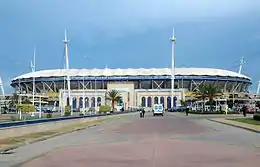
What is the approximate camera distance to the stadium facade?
170 m

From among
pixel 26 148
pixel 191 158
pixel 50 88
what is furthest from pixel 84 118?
pixel 50 88

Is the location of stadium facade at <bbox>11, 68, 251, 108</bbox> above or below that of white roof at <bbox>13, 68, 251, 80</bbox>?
below

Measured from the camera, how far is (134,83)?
6954 inches

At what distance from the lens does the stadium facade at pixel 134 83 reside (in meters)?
170

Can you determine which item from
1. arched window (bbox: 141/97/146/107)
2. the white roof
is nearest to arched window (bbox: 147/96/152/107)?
arched window (bbox: 141/97/146/107)

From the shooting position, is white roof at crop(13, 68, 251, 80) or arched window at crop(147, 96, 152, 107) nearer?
arched window at crop(147, 96, 152, 107)

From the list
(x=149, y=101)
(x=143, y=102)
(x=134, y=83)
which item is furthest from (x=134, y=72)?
Result: (x=149, y=101)

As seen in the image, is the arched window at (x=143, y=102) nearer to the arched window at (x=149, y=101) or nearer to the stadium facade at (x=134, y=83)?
the stadium facade at (x=134, y=83)

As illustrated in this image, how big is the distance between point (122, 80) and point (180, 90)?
21.4 m

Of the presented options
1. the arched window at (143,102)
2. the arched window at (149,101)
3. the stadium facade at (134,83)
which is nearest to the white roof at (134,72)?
the stadium facade at (134,83)

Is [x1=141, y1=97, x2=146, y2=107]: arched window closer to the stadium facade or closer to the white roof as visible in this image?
the stadium facade

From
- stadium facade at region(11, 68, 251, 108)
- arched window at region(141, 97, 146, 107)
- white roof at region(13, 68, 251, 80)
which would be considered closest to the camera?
stadium facade at region(11, 68, 251, 108)

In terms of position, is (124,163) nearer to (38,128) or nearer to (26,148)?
(26,148)

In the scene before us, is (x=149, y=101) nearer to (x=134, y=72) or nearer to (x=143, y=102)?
(x=143, y=102)
